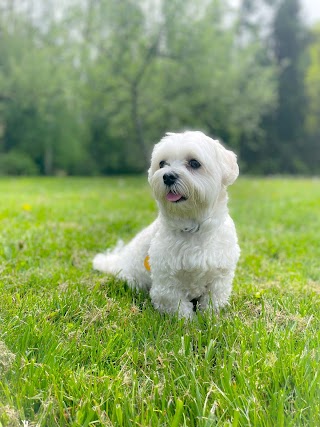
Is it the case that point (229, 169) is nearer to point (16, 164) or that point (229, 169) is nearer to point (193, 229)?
point (193, 229)

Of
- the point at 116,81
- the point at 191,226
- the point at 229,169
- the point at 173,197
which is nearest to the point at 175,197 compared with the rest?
the point at 173,197

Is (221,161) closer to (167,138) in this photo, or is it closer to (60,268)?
(167,138)

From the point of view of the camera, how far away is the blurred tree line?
16.8 m

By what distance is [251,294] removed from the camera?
2.95 metres

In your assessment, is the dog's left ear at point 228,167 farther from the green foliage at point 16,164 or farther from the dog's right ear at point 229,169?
the green foliage at point 16,164

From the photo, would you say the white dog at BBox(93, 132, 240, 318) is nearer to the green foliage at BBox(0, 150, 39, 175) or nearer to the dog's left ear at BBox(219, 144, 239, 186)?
the dog's left ear at BBox(219, 144, 239, 186)

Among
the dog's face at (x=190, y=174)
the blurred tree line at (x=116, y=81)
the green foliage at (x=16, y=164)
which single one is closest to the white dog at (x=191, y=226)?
the dog's face at (x=190, y=174)

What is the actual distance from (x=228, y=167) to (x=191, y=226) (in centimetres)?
47

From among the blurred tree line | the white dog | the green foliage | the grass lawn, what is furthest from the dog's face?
the green foliage

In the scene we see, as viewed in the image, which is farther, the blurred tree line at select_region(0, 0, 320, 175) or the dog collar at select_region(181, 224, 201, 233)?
the blurred tree line at select_region(0, 0, 320, 175)

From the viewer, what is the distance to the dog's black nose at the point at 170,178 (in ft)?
8.30

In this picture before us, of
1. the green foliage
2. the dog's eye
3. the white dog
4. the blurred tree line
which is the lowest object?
the green foliage

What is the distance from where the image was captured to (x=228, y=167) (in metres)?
2.69

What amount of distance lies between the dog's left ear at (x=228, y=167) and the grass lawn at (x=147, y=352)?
2.79ft
